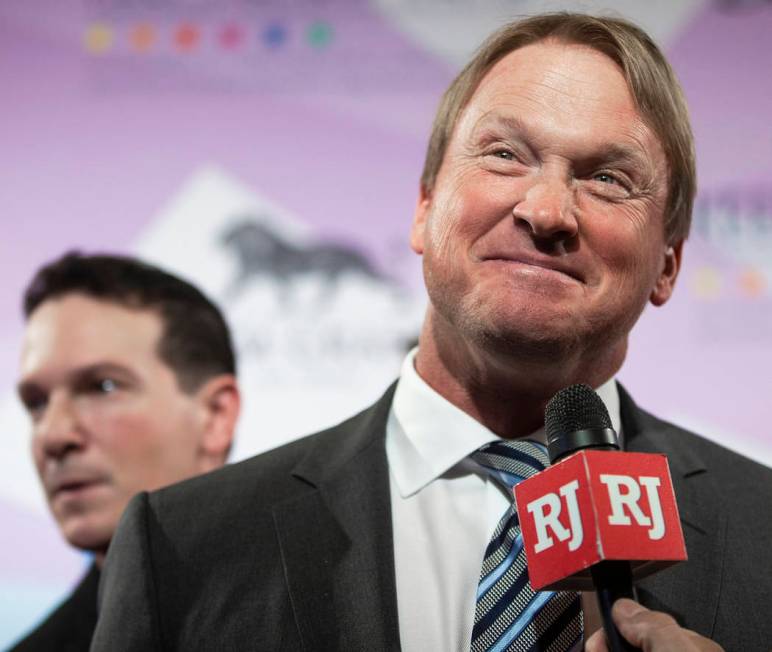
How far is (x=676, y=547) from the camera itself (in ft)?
3.75

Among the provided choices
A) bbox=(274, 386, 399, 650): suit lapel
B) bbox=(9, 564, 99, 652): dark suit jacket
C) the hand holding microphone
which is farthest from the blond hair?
bbox=(9, 564, 99, 652): dark suit jacket

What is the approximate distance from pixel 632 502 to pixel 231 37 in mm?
2610

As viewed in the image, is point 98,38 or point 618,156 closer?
point 618,156

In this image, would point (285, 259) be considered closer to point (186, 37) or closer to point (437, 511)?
point (186, 37)

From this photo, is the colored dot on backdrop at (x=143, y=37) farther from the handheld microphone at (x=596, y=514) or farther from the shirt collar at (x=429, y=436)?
the handheld microphone at (x=596, y=514)

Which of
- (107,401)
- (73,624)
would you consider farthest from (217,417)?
(73,624)

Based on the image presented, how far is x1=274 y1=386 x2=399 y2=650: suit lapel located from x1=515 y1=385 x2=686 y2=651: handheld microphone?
1.16ft

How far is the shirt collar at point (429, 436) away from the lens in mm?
1668

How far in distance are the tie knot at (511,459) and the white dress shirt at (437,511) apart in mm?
18

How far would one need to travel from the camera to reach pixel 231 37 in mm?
3398

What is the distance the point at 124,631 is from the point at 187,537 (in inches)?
6.4

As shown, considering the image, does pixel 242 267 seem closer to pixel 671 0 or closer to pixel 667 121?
pixel 671 0

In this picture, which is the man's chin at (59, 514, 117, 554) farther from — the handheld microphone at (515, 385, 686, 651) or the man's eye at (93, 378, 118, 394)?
the handheld microphone at (515, 385, 686, 651)

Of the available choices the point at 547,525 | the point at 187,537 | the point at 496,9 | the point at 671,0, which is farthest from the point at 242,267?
the point at 547,525
